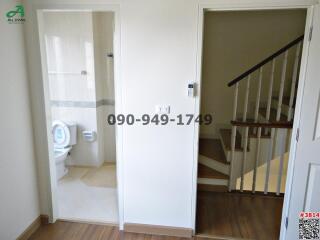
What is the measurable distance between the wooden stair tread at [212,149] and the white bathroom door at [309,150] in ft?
3.89

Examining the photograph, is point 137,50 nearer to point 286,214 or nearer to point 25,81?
point 25,81

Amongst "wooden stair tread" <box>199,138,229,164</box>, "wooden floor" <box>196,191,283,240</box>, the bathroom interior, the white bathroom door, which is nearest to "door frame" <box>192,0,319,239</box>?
the white bathroom door

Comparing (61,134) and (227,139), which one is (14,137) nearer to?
(61,134)

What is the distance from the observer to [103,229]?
240cm

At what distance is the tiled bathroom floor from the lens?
261 centimetres

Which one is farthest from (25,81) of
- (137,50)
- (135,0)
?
(135,0)

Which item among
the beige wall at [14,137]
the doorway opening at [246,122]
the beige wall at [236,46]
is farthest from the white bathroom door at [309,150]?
the beige wall at [14,137]

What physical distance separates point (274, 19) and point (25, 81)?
3.31m

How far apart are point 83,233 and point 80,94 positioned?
1.87 meters

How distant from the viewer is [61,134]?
11.4 feet

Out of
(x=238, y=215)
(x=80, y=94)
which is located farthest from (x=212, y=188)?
(x=80, y=94)

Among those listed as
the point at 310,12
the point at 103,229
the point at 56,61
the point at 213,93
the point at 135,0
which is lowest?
the point at 103,229

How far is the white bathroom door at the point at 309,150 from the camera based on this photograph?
5.66ft

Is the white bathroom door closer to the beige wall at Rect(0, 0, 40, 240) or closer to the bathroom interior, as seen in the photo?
the bathroom interior
